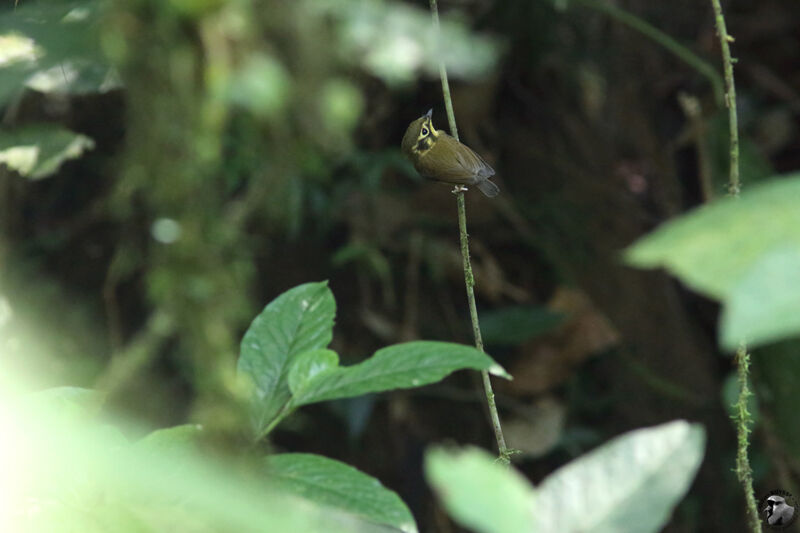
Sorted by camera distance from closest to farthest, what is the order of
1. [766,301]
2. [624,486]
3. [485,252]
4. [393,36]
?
[766,301] → [624,486] → [393,36] → [485,252]

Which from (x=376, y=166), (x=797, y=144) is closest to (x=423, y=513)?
(x=376, y=166)

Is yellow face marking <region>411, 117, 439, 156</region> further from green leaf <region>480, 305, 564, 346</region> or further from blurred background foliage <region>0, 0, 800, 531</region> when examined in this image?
green leaf <region>480, 305, 564, 346</region>

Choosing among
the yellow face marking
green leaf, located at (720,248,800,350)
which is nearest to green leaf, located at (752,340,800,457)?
the yellow face marking

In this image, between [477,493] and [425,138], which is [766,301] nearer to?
[477,493]

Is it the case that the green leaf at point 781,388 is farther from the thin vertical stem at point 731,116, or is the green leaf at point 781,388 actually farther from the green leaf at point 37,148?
the green leaf at point 37,148

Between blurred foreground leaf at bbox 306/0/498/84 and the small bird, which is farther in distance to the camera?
the small bird

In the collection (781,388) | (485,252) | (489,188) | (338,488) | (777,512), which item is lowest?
(781,388)

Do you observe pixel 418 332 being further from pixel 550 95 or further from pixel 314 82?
pixel 314 82

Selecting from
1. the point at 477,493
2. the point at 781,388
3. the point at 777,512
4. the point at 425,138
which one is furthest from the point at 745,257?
the point at 781,388
